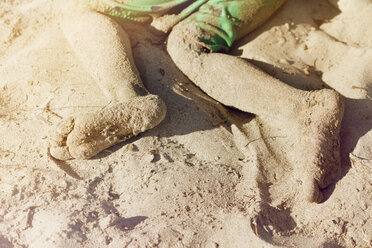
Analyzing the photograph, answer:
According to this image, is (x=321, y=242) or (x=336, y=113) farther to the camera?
(x=336, y=113)

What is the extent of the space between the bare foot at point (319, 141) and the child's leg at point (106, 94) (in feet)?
2.34

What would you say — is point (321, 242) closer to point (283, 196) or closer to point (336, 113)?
point (283, 196)

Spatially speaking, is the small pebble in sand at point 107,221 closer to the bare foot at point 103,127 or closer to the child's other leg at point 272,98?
the bare foot at point 103,127

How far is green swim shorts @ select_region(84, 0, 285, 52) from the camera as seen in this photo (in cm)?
224

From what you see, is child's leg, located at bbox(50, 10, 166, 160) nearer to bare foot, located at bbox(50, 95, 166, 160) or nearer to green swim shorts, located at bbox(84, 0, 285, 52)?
bare foot, located at bbox(50, 95, 166, 160)

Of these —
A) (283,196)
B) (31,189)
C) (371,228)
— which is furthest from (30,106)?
(371,228)

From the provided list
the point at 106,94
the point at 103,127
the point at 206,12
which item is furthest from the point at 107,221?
the point at 206,12

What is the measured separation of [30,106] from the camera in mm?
2137

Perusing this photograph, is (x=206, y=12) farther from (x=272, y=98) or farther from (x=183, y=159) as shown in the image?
(x=183, y=159)

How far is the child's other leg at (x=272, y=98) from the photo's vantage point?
5.64ft

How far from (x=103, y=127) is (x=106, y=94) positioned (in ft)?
1.00

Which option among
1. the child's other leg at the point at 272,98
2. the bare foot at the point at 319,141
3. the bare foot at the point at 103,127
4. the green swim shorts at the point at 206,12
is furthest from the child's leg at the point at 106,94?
the bare foot at the point at 319,141

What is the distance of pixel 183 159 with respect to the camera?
1.84m

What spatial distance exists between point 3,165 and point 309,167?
148 centimetres
